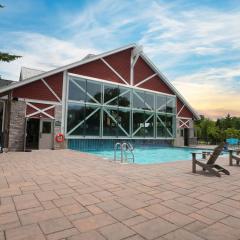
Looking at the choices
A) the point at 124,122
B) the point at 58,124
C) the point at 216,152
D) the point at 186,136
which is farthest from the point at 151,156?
the point at 216,152

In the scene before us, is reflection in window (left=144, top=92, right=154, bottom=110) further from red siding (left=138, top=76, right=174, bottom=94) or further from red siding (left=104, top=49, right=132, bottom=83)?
red siding (left=104, top=49, right=132, bottom=83)

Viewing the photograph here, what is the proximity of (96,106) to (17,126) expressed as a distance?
599 centimetres

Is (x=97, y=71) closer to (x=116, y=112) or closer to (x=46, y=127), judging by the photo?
(x=116, y=112)

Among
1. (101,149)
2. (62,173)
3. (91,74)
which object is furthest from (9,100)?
(62,173)

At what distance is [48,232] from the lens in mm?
3029

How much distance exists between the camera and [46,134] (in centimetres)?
1530

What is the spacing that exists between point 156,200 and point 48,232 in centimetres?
225

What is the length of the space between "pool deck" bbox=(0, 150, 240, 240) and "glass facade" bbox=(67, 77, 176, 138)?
1045cm

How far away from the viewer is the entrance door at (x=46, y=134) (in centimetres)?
1512

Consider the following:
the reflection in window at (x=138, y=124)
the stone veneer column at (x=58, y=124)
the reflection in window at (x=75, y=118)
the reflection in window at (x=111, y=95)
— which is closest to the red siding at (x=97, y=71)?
the reflection in window at (x=111, y=95)

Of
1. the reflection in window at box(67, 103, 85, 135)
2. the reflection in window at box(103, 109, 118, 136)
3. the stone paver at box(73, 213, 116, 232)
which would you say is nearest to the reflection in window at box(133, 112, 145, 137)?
the reflection in window at box(103, 109, 118, 136)

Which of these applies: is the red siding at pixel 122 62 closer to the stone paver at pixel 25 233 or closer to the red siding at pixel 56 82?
the red siding at pixel 56 82

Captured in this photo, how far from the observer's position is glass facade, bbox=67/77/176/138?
55.4 feet

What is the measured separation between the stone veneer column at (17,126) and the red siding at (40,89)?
2.12ft
